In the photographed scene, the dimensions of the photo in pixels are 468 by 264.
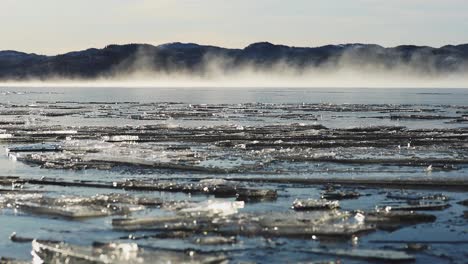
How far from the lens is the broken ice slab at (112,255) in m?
9.94

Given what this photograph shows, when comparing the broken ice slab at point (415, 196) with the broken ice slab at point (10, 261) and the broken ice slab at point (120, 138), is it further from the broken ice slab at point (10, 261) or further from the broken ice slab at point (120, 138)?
the broken ice slab at point (120, 138)

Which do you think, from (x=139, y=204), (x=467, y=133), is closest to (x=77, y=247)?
(x=139, y=204)

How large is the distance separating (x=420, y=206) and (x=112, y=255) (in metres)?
6.42

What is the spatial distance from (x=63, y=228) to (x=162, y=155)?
33.9ft

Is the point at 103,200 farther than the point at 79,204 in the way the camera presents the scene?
Yes

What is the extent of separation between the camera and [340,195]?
50.4 feet

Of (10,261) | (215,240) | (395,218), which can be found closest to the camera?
(10,261)

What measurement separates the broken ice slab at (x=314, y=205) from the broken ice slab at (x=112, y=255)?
357 cm

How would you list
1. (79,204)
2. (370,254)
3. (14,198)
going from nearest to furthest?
(370,254) → (79,204) → (14,198)

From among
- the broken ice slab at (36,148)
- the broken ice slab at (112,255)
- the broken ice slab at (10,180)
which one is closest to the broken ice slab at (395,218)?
the broken ice slab at (112,255)

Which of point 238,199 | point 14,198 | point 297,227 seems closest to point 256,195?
point 238,199

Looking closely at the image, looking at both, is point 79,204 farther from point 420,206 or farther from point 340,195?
point 420,206

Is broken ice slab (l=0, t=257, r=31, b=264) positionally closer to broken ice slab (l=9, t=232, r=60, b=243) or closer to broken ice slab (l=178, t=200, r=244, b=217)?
broken ice slab (l=9, t=232, r=60, b=243)

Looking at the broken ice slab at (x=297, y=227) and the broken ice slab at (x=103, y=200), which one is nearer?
the broken ice slab at (x=297, y=227)
